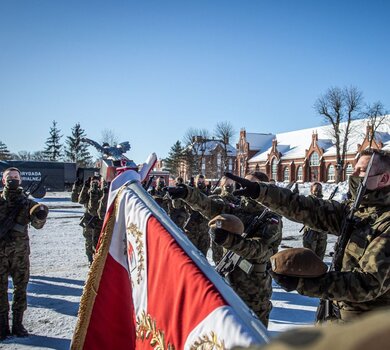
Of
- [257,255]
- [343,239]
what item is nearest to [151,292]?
[343,239]

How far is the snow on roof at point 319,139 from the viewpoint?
48.8 meters

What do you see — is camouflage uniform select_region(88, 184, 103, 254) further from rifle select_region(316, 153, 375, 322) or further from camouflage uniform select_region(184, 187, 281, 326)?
rifle select_region(316, 153, 375, 322)

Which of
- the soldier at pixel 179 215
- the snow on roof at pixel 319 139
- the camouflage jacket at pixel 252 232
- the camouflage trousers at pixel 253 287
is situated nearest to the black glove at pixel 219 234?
the camouflage jacket at pixel 252 232

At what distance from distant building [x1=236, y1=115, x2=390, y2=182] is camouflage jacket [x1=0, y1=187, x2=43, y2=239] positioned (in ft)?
134

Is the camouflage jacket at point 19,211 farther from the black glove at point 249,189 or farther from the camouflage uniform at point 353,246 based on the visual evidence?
the camouflage uniform at point 353,246

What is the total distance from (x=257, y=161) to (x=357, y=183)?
6217cm

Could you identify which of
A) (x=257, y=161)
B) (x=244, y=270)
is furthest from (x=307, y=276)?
(x=257, y=161)

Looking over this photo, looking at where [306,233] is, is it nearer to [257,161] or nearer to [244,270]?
[244,270]

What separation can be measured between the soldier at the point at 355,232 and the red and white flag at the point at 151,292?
24.8 inches

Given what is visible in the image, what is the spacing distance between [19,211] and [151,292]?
12.9 ft

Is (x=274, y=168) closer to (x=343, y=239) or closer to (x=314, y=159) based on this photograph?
(x=314, y=159)

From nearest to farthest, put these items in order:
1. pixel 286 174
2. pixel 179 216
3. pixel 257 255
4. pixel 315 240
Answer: pixel 257 255, pixel 315 240, pixel 179 216, pixel 286 174

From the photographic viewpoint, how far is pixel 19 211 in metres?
5.00

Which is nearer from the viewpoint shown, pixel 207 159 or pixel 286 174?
pixel 286 174
